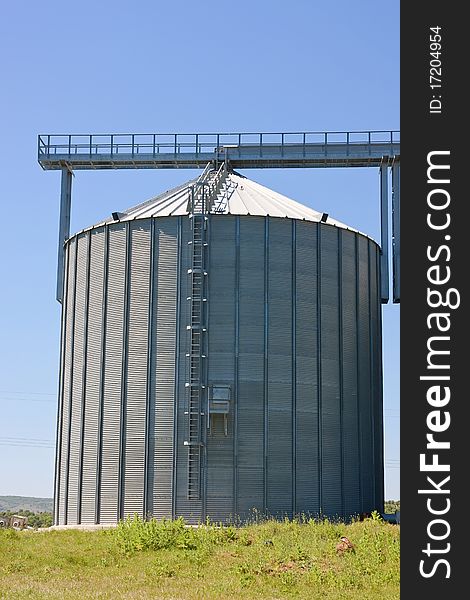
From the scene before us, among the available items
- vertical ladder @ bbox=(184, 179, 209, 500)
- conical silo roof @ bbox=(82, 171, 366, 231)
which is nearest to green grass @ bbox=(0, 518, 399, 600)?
vertical ladder @ bbox=(184, 179, 209, 500)

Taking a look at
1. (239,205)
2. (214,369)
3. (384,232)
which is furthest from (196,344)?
(384,232)

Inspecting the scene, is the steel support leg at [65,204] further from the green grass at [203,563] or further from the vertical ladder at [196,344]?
the green grass at [203,563]

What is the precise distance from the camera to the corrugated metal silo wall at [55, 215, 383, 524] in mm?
40812

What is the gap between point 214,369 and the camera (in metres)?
41.2

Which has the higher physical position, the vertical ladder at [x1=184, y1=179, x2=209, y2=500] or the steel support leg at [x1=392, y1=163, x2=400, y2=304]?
the steel support leg at [x1=392, y1=163, x2=400, y2=304]

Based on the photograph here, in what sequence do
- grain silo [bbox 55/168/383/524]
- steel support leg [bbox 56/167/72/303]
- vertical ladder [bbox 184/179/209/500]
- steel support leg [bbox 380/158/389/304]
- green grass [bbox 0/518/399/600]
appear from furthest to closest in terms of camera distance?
steel support leg [bbox 56/167/72/303] → steel support leg [bbox 380/158/389/304] → grain silo [bbox 55/168/383/524] → vertical ladder [bbox 184/179/209/500] → green grass [bbox 0/518/399/600]

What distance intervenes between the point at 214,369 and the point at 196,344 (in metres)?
1.31

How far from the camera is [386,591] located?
24.1 meters

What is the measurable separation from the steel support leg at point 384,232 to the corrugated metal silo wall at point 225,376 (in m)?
3.86

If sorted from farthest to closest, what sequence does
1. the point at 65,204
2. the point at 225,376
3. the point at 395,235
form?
the point at 65,204 < the point at 395,235 < the point at 225,376

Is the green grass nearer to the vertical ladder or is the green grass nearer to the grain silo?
the grain silo

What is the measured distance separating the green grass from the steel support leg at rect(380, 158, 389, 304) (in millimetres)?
15128

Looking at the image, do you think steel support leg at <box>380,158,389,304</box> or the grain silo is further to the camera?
steel support leg at <box>380,158,389,304</box>

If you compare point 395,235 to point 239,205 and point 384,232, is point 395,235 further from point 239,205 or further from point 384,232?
point 239,205
